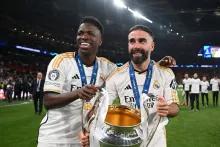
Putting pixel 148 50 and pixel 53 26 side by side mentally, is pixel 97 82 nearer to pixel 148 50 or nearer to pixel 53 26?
pixel 148 50

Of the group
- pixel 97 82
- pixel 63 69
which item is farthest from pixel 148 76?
pixel 63 69

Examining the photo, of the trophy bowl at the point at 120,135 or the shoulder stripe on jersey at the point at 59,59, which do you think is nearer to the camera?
the trophy bowl at the point at 120,135

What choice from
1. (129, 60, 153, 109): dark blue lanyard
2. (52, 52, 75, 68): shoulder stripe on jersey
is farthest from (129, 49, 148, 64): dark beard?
(52, 52, 75, 68): shoulder stripe on jersey

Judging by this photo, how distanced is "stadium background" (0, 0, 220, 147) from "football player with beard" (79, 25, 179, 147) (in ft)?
13.1

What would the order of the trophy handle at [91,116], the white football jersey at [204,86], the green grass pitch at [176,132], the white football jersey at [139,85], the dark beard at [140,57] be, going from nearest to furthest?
the trophy handle at [91,116]
the dark beard at [140,57]
the white football jersey at [139,85]
the green grass pitch at [176,132]
the white football jersey at [204,86]

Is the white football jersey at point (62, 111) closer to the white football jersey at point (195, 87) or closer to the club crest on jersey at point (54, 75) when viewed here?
the club crest on jersey at point (54, 75)

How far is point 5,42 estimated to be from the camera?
24594 mm

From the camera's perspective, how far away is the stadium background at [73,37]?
7578mm

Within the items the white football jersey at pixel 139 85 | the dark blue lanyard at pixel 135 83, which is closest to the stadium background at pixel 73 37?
the white football jersey at pixel 139 85

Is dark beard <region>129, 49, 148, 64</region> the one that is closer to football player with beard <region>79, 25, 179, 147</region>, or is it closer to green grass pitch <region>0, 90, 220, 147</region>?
football player with beard <region>79, 25, 179, 147</region>

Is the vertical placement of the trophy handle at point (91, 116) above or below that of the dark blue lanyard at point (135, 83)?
below

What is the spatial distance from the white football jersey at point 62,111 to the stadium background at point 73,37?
412 centimetres

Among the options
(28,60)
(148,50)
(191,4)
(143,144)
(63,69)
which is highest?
(191,4)

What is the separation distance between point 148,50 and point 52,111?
1052 mm
